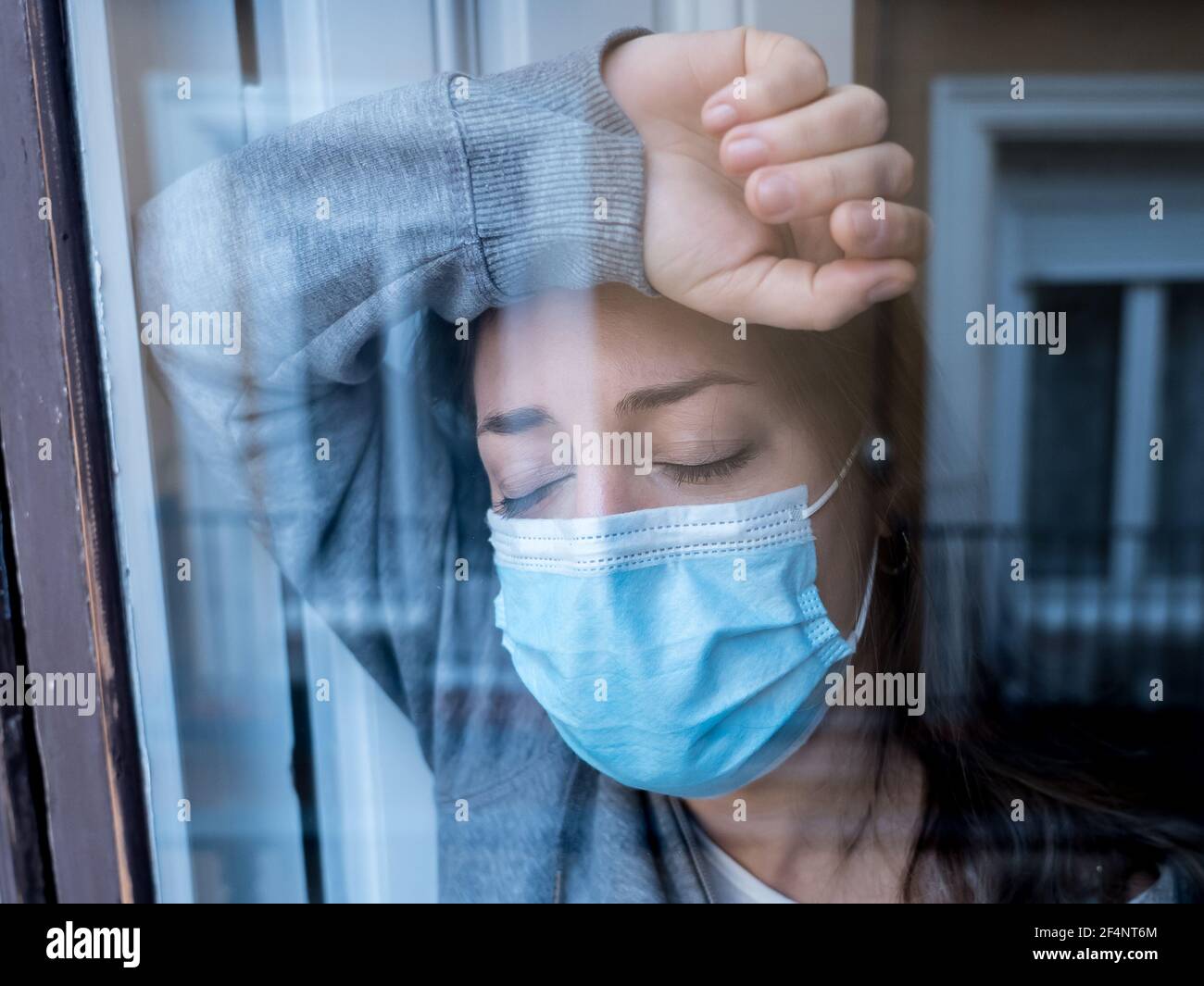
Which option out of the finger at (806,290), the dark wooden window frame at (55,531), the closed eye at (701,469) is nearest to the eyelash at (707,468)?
the closed eye at (701,469)

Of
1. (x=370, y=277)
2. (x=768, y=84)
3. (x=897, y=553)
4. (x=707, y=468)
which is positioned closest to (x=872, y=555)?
(x=897, y=553)

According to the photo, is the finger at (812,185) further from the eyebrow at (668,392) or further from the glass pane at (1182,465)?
the glass pane at (1182,465)

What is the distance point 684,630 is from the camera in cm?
73

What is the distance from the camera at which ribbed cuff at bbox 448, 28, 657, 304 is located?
660 mm

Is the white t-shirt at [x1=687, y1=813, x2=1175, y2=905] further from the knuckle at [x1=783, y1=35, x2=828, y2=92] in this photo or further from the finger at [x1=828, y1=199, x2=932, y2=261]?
the knuckle at [x1=783, y1=35, x2=828, y2=92]

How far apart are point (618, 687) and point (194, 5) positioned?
0.71 m

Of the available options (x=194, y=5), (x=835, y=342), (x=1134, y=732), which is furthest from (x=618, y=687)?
(x=194, y=5)

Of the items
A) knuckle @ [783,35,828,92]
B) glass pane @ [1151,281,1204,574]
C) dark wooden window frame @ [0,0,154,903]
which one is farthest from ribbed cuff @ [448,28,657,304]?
glass pane @ [1151,281,1204,574]

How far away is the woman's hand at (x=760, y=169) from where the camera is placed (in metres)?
0.65

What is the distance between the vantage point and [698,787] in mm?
782

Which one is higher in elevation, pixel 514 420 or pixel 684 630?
pixel 514 420

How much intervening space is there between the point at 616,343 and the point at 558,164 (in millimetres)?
154

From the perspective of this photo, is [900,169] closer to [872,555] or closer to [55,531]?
[872,555]

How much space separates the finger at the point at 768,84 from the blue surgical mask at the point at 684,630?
0.31 m
